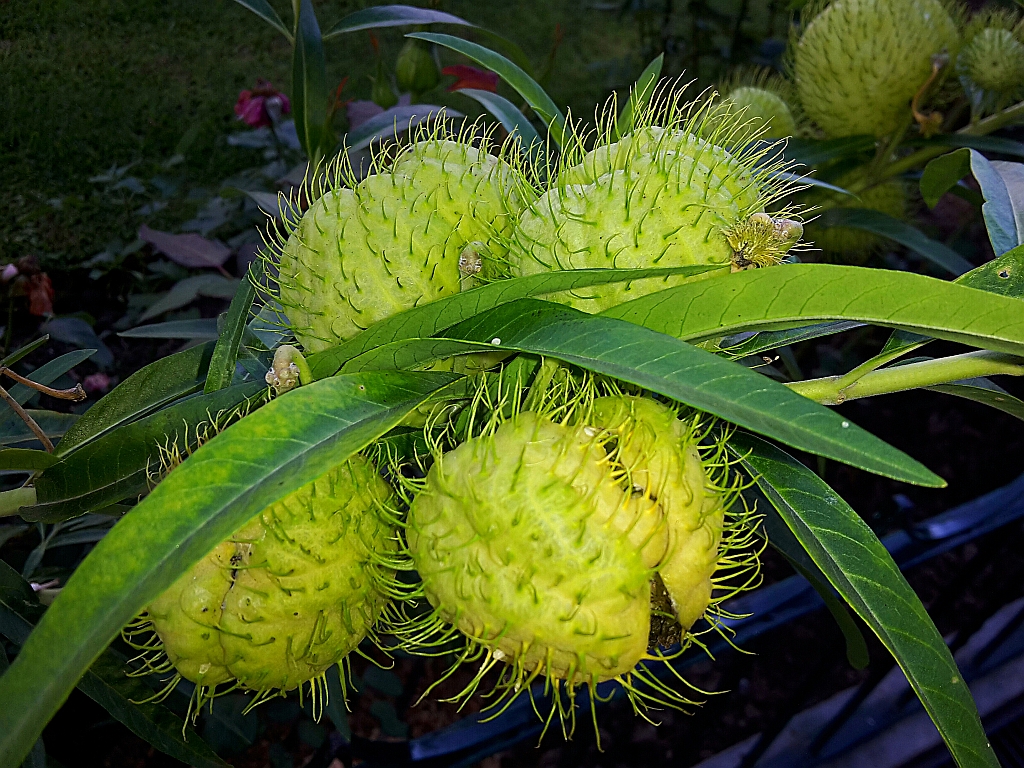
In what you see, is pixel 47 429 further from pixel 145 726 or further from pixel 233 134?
pixel 233 134

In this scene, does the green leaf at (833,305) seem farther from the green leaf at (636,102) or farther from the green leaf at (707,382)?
the green leaf at (636,102)

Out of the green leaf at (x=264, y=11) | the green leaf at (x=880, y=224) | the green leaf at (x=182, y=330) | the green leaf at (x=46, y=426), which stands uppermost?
the green leaf at (x=264, y=11)

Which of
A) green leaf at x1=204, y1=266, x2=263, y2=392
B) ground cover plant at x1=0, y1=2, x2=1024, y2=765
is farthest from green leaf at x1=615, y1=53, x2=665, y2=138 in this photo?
green leaf at x1=204, y1=266, x2=263, y2=392

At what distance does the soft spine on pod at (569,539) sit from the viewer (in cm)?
50

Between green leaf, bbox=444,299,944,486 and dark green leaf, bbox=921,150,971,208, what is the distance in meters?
0.80

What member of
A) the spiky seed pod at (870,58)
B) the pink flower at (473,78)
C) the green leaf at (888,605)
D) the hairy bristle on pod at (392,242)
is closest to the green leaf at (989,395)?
the green leaf at (888,605)

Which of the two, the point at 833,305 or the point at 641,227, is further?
the point at 641,227

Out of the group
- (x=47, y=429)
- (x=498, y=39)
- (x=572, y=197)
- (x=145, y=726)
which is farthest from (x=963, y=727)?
(x=498, y=39)

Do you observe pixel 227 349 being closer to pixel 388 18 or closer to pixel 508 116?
pixel 508 116

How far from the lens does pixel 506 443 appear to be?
1.73ft

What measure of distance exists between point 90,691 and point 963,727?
838 mm

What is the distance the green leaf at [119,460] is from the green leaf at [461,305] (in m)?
0.12

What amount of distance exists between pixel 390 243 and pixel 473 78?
1311 mm

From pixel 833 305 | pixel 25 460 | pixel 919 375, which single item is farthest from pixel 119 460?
pixel 919 375
